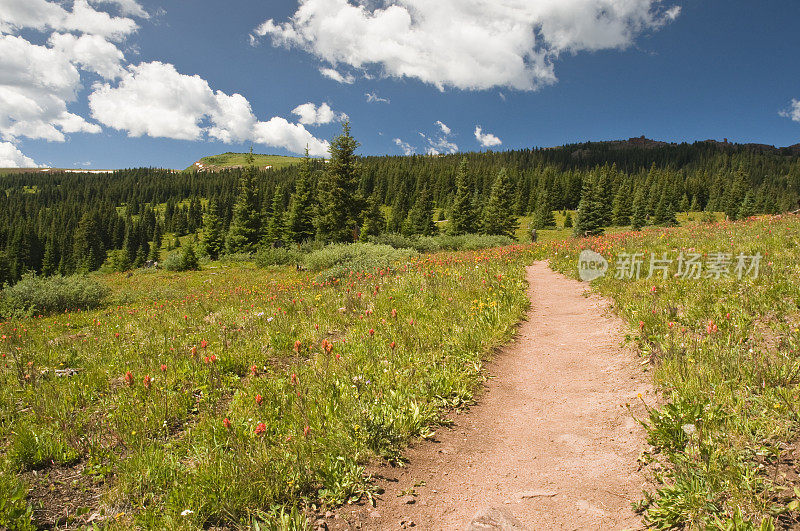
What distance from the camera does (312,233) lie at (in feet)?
146

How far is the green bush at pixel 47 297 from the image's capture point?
14.6 m

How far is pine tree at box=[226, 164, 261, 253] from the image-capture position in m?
46.7

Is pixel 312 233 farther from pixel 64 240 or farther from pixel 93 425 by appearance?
pixel 64 240

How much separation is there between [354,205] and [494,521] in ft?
106

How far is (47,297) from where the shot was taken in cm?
1487

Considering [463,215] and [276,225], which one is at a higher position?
[463,215]

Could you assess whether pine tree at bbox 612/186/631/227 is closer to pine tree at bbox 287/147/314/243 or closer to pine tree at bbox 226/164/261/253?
pine tree at bbox 287/147/314/243

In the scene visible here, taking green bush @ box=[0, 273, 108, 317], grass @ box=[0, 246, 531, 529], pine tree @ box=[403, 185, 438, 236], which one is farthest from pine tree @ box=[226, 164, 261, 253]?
grass @ box=[0, 246, 531, 529]

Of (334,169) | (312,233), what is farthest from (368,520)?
(312,233)

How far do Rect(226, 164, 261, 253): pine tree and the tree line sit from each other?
5.8 inches

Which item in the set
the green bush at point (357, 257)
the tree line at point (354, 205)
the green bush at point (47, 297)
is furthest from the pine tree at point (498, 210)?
the green bush at point (47, 297)

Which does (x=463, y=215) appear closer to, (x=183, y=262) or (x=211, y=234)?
(x=211, y=234)

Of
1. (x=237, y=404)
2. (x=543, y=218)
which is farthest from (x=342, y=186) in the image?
(x=543, y=218)

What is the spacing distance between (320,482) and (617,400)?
155 inches
